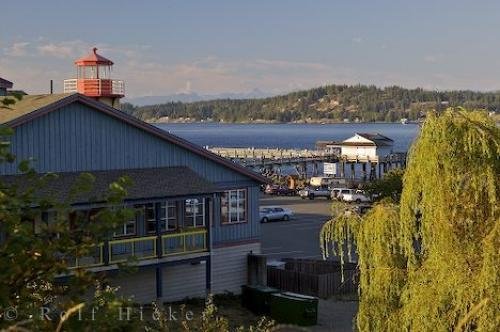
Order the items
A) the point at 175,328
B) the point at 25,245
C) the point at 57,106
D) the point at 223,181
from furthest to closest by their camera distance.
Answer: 1. the point at 223,181
2. the point at 57,106
3. the point at 175,328
4. the point at 25,245

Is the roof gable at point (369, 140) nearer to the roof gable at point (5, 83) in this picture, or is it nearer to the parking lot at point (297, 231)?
the parking lot at point (297, 231)

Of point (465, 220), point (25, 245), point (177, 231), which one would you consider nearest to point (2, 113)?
point (177, 231)

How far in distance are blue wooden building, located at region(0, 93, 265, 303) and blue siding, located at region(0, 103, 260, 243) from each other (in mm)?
34

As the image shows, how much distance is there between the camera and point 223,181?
29.3 meters

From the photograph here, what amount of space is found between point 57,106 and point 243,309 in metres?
9.87

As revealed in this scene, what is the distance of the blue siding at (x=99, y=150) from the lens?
24234mm

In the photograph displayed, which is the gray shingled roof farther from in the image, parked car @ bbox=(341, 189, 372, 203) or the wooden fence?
parked car @ bbox=(341, 189, 372, 203)

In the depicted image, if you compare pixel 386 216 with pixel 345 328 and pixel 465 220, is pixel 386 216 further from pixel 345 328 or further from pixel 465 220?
pixel 345 328

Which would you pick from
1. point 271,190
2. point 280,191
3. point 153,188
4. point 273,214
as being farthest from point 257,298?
point 271,190

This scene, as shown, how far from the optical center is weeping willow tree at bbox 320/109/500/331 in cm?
1127

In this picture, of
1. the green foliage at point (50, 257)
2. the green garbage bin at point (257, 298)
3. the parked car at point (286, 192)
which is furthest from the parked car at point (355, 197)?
the green foliage at point (50, 257)

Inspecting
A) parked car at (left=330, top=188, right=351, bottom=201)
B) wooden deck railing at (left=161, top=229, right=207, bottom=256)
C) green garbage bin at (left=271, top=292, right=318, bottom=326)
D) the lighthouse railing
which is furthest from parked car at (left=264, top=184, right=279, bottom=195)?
green garbage bin at (left=271, top=292, right=318, bottom=326)

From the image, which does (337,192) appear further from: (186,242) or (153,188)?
(153,188)

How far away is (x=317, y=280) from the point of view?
96.1 feet
